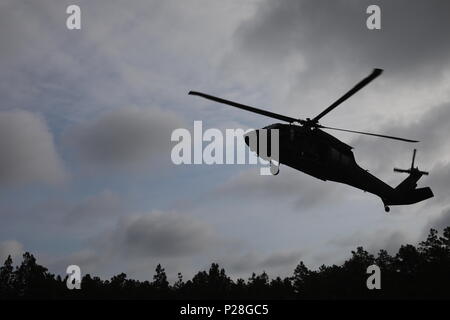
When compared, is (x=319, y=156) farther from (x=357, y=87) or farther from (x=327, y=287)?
(x=327, y=287)

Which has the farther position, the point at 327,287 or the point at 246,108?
the point at 327,287

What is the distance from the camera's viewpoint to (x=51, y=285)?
87312 mm

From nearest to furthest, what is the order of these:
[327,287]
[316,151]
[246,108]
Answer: [246,108]
[316,151]
[327,287]

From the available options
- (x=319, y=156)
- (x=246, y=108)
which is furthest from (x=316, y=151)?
(x=246, y=108)

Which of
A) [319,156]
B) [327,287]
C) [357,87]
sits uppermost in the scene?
[357,87]

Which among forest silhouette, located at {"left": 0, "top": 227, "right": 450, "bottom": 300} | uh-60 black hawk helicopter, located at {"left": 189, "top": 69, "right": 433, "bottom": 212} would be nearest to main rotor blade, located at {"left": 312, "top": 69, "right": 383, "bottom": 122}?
uh-60 black hawk helicopter, located at {"left": 189, "top": 69, "right": 433, "bottom": 212}

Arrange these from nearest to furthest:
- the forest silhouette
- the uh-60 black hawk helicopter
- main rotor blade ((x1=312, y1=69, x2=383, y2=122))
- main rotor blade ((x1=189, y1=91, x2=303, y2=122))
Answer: main rotor blade ((x1=312, y1=69, x2=383, y2=122)) → main rotor blade ((x1=189, y1=91, x2=303, y2=122)) → the uh-60 black hawk helicopter → the forest silhouette

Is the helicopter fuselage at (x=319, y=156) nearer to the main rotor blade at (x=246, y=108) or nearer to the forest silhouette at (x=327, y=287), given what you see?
the main rotor blade at (x=246, y=108)

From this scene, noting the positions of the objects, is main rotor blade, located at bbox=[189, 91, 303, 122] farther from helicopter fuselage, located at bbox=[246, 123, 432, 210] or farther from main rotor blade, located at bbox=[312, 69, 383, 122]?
main rotor blade, located at bbox=[312, 69, 383, 122]

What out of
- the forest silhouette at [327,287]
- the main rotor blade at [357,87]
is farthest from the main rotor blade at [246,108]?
the forest silhouette at [327,287]

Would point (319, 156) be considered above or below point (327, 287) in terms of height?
above

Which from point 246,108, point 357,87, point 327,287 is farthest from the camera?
point 327,287
